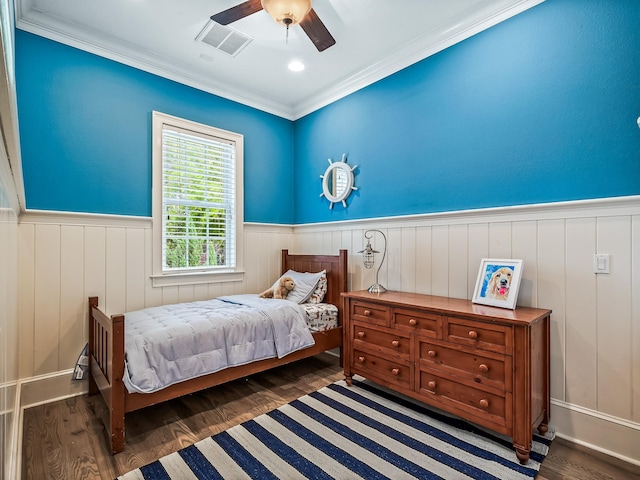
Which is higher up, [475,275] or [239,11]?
[239,11]

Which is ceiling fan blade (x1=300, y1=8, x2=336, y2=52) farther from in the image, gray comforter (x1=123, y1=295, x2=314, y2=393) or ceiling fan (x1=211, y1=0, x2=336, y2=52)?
gray comforter (x1=123, y1=295, x2=314, y2=393)

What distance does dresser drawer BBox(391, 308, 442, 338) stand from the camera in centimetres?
213

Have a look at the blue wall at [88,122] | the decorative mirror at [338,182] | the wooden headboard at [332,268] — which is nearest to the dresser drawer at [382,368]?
the wooden headboard at [332,268]

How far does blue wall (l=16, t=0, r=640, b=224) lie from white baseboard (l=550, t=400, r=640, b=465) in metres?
1.30

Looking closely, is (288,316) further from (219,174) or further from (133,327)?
(219,174)

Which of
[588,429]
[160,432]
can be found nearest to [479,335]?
[588,429]

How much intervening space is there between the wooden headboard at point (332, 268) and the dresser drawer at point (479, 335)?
125cm

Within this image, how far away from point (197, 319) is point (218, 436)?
0.78 m

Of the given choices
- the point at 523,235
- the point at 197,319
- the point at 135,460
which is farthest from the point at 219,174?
the point at 523,235

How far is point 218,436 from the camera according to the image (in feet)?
6.50

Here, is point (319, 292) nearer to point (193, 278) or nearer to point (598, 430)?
point (193, 278)

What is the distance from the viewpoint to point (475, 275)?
2430 millimetres

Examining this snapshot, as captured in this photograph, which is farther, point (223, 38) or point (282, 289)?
point (282, 289)

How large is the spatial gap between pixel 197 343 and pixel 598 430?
2505mm
